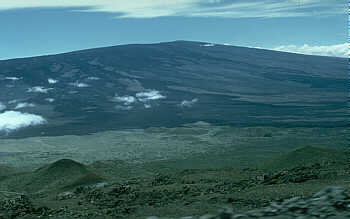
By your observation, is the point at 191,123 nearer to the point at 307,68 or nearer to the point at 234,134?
the point at 234,134

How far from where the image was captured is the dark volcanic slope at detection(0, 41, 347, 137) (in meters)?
85.2

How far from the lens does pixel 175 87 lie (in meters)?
124

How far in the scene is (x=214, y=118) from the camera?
278 feet

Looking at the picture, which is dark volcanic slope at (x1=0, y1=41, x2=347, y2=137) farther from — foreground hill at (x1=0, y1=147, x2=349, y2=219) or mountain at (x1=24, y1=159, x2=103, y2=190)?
foreground hill at (x1=0, y1=147, x2=349, y2=219)

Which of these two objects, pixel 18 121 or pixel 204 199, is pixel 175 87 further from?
pixel 204 199

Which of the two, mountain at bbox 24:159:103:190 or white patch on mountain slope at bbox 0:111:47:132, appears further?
white patch on mountain slope at bbox 0:111:47:132

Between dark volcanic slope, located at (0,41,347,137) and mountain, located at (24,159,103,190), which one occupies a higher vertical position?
dark volcanic slope, located at (0,41,347,137)

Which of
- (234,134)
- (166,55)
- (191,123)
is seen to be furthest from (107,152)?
(166,55)

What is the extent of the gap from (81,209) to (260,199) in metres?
4.99

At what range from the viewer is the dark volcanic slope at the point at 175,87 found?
85.2 metres

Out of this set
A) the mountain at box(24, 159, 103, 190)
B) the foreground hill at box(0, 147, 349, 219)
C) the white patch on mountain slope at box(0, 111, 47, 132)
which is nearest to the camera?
the foreground hill at box(0, 147, 349, 219)

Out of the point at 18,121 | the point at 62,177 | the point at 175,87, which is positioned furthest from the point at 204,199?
the point at 175,87

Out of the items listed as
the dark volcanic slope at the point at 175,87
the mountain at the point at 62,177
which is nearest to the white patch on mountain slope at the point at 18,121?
the dark volcanic slope at the point at 175,87

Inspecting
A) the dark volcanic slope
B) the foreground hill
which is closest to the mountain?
the foreground hill
